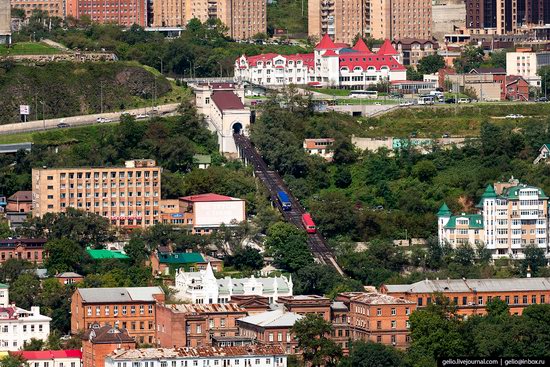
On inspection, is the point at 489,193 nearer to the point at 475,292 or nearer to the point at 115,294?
the point at 475,292

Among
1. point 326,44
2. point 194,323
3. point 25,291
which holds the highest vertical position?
point 326,44

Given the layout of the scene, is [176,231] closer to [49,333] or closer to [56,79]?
[49,333]

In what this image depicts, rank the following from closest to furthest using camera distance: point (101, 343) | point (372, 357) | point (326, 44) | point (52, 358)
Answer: point (372, 357) → point (101, 343) → point (52, 358) → point (326, 44)

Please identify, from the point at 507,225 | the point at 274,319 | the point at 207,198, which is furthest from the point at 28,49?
the point at 274,319

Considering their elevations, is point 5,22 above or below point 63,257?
above

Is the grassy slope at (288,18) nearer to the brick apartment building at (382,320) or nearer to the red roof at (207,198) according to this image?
the red roof at (207,198)

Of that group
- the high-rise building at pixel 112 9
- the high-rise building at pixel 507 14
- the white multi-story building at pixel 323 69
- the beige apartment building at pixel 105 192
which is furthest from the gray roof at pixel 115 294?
the high-rise building at pixel 507 14

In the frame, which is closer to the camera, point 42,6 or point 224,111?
point 224,111
